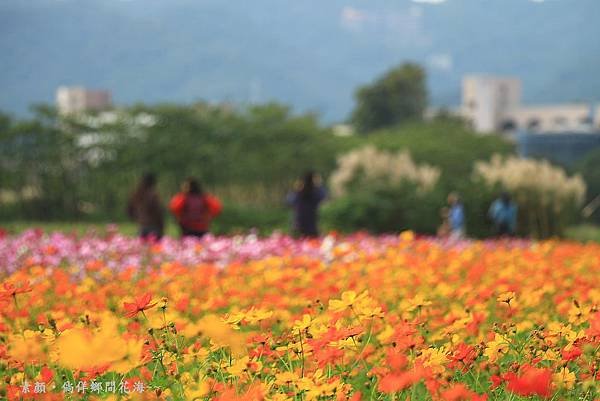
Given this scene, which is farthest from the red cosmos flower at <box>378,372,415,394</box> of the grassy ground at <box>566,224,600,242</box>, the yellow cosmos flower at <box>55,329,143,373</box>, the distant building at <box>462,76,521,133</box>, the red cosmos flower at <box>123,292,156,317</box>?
the distant building at <box>462,76,521,133</box>

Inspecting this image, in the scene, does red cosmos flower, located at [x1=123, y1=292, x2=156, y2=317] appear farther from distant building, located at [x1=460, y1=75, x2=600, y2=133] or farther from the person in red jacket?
distant building, located at [x1=460, y1=75, x2=600, y2=133]

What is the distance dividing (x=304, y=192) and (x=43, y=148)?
2241 centimetres

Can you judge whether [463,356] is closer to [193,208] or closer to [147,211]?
[193,208]

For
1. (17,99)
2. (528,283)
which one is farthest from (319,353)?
(17,99)

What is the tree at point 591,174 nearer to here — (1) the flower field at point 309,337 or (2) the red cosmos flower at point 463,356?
(1) the flower field at point 309,337

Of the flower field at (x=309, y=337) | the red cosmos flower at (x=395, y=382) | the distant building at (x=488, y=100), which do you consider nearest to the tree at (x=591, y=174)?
the flower field at (x=309, y=337)

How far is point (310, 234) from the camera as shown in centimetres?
1165

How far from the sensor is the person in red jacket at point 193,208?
10039mm

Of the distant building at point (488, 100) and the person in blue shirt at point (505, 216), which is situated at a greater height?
the distant building at point (488, 100)

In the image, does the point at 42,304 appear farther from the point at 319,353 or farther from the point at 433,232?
the point at 433,232

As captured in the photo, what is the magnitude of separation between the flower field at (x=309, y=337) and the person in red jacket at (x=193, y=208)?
7.77 feet

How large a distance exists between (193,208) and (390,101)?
200 feet

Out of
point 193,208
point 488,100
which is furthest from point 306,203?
point 488,100

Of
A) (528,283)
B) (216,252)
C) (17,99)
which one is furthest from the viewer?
(17,99)
